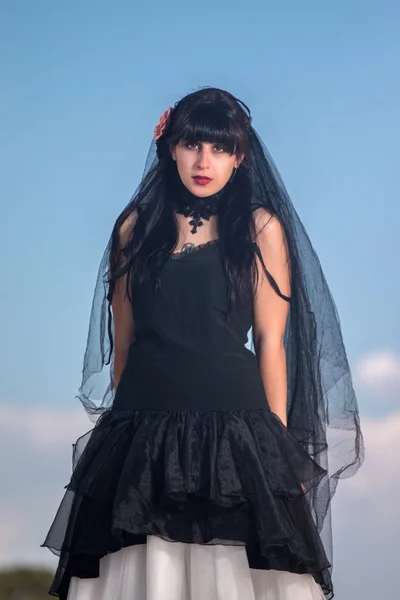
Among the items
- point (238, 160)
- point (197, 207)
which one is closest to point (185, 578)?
point (197, 207)

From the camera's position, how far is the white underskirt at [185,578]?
1.92m

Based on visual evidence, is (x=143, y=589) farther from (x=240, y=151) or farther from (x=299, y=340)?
(x=240, y=151)

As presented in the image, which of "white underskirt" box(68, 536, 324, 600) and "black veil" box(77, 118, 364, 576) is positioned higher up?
"black veil" box(77, 118, 364, 576)

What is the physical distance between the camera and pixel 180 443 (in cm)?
199

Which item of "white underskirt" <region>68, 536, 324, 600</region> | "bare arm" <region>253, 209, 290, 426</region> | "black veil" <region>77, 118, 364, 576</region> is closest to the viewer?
"white underskirt" <region>68, 536, 324, 600</region>

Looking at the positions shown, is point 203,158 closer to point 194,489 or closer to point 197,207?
point 197,207

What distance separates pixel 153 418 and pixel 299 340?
0.46 m

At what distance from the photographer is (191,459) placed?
196 centimetres

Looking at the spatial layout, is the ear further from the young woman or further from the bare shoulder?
the bare shoulder

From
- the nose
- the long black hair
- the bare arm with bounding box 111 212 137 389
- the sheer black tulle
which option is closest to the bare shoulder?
the long black hair

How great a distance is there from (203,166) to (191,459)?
71cm

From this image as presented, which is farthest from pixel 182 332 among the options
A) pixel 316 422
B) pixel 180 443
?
pixel 316 422

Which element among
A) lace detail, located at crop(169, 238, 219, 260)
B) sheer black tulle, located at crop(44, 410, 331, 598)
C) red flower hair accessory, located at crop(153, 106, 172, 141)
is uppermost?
red flower hair accessory, located at crop(153, 106, 172, 141)

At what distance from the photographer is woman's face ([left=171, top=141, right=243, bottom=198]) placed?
2234 mm
